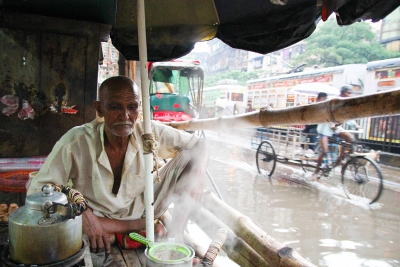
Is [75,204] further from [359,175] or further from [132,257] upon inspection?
[359,175]

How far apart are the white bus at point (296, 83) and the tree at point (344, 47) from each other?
787cm

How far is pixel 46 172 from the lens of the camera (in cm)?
211

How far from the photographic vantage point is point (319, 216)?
17.9 feet

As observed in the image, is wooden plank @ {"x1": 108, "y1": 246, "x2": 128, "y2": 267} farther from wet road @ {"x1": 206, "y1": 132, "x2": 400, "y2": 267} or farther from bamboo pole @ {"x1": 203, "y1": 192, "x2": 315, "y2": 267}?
wet road @ {"x1": 206, "y1": 132, "x2": 400, "y2": 267}

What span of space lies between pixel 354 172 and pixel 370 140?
21.7ft

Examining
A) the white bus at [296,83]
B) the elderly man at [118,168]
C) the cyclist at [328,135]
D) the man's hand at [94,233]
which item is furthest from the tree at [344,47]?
the man's hand at [94,233]

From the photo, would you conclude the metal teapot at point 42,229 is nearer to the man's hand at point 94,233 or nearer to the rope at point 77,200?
the rope at point 77,200

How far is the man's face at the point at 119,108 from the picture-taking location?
227 centimetres

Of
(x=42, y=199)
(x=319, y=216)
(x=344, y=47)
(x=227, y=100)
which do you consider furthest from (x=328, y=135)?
(x=344, y=47)

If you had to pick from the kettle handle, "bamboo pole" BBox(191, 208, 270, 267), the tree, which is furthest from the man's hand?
the tree

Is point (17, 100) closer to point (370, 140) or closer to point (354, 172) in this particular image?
point (354, 172)

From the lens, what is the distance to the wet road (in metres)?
4.17

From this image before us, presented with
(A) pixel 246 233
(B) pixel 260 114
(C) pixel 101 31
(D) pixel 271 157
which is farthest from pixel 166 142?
(D) pixel 271 157

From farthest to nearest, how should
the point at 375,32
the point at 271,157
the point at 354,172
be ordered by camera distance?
the point at 375,32 < the point at 271,157 < the point at 354,172
